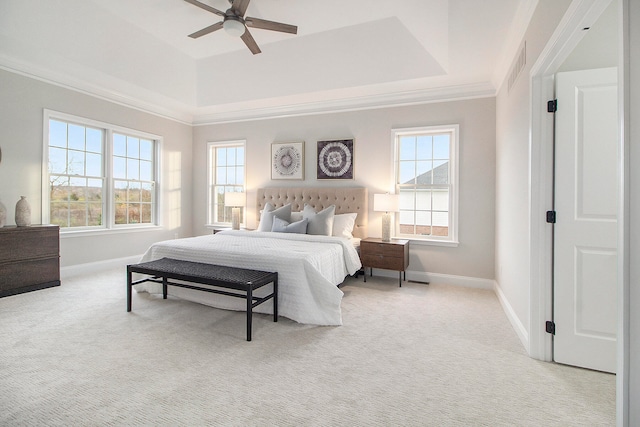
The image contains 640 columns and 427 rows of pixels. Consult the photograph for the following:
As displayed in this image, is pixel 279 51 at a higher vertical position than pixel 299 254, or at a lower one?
higher

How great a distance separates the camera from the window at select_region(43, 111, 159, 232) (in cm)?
452

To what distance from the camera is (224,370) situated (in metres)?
2.20

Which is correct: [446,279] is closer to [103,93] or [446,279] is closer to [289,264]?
[289,264]

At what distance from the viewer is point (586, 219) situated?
223 cm

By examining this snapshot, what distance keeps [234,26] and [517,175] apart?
3010 millimetres

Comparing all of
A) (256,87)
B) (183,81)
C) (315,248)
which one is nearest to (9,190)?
(183,81)

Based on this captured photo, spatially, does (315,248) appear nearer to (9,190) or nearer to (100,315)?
(100,315)

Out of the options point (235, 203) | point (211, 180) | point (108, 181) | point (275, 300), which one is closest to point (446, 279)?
point (275, 300)

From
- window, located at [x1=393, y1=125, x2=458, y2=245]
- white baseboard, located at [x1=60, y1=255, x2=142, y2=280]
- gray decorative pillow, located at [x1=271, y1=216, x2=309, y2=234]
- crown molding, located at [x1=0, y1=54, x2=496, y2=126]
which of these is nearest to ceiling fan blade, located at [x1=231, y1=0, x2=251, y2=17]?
crown molding, located at [x1=0, y1=54, x2=496, y2=126]

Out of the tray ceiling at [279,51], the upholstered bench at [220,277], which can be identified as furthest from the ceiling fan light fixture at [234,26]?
the upholstered bench at [220,277]

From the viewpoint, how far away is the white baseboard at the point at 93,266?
179 inches

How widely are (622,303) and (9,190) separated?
229 inches

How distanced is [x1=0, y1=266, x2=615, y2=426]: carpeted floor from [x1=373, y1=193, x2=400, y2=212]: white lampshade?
164cm

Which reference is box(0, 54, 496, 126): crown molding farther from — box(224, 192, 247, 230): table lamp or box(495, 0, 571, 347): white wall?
box(224, 192, 247, 230): table lamp
